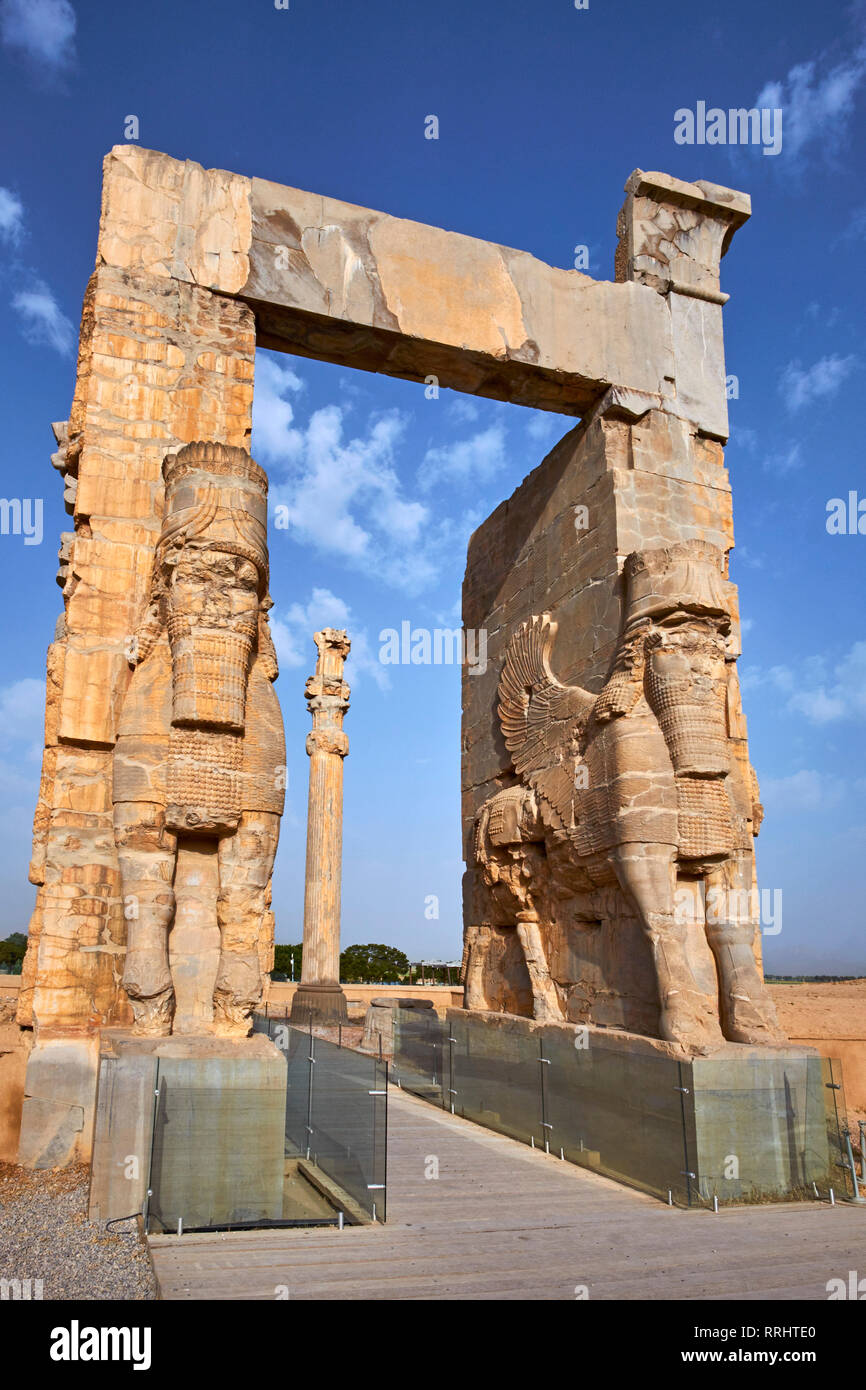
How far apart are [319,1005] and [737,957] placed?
9.17 metres

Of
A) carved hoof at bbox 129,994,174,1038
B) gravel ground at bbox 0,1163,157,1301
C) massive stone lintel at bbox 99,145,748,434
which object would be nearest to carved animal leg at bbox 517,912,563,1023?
carved hoof at bbox 129,994,174,1038

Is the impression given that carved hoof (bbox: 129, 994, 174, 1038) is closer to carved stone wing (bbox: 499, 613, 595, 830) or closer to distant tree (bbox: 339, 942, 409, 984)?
carved stone wing (bbox: 499, 613, 595, 830)

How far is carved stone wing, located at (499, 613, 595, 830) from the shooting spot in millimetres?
6844

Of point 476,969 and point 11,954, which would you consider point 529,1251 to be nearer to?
point 476,969

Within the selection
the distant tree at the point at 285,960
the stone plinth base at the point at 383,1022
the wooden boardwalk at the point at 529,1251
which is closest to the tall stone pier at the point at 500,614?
the wooden boardwalk at the point at 529,1251

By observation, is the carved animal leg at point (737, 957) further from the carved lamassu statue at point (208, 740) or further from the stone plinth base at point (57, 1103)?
the stone plinth base at point (57, 1103)

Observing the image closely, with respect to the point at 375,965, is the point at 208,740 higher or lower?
higher

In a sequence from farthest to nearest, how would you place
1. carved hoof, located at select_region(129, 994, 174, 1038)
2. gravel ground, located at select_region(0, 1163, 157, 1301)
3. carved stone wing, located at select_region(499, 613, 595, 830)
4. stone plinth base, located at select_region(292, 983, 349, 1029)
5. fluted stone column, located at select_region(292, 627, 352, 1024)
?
fluted stone column, located at select_region(292, 627, 352, 1024), stone plinth base, located at select_region(292, 983, 349, 1029), carved stone wing, located at select_region(499, 613, 595, 830), carved hoof, located at select_region(129, 994, 174, 1038), gravel ground, located at select_region(0, 1163, 157, 1301)

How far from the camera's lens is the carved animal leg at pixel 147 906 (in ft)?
15.1

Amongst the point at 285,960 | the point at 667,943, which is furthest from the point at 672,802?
the point at 285,960

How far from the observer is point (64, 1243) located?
392 cm

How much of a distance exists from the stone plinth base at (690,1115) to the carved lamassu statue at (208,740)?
2.16 meters

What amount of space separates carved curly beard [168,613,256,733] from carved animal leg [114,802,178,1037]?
0.52m
